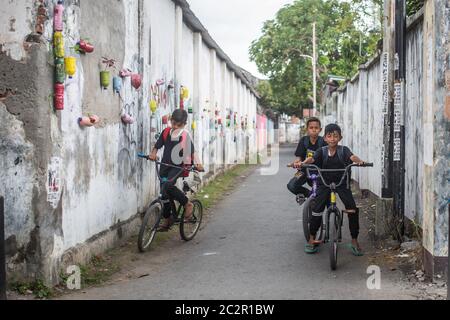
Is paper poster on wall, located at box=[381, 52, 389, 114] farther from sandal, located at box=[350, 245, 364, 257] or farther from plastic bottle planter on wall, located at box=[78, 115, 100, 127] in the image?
plastic bottle planter on wall, located at box=[78, 115, 100, 127]

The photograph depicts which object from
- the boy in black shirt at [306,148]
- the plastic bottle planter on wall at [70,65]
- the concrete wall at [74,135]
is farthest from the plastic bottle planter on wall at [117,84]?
the boy in black shirt at [306,148]

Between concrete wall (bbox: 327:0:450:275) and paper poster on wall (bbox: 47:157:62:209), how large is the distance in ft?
11.9

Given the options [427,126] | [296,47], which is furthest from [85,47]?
[296,47]

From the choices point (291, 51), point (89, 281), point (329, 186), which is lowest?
point (89, 281)

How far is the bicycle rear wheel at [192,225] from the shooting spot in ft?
27.5

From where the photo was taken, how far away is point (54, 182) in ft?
18.9

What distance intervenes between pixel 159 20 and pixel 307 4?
3001cm

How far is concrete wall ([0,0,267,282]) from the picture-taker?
5480 millimetres

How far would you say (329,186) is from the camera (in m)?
6.93

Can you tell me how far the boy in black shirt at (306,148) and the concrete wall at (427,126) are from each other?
0.90 metres

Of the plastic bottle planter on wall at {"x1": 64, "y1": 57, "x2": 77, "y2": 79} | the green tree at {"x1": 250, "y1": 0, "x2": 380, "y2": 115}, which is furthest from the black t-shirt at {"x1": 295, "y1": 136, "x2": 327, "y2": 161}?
the green tree at {"x1": 250, "y1": 0, "x2": 380, "y2": 115}

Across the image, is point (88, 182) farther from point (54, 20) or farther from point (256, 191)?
point (256, 191)

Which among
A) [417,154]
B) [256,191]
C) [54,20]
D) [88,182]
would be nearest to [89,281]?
[88,182]

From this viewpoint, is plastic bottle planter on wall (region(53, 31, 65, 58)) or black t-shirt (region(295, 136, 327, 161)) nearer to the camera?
plastic bottle planter on wall (region(53, 31, 65, 58))
